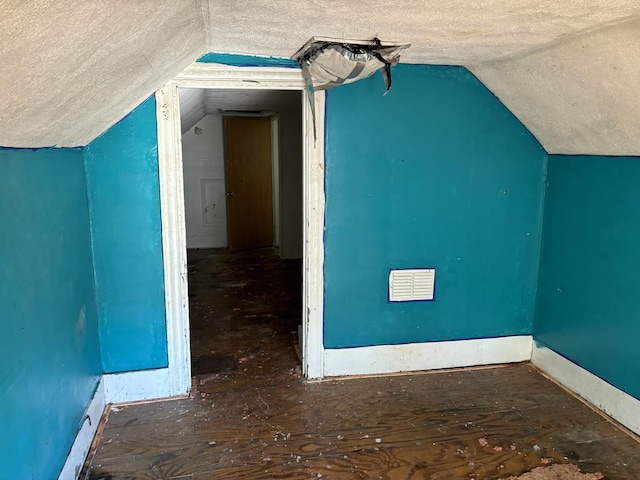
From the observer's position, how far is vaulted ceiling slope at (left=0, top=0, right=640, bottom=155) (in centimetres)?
114

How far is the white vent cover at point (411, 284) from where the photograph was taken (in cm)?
312

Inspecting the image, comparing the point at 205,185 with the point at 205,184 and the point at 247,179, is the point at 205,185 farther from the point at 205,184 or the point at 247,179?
the point at 247,179

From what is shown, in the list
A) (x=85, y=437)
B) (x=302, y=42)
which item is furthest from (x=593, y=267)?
(x=85, y=437)

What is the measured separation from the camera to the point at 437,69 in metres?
2.95

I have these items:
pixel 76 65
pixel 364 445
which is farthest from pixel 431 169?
pixel 76 65

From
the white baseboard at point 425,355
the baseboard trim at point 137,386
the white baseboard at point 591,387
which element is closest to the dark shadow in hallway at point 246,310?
the baseboard trim at point 137,386

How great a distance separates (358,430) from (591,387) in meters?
1.45

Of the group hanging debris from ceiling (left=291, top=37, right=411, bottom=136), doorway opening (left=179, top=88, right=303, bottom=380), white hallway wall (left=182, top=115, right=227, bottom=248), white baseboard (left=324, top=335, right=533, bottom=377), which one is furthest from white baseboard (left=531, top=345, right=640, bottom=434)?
white hallway wall (left=182, top=115, right=227, bottom=248)

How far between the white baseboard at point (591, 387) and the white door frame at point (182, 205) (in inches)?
60.7

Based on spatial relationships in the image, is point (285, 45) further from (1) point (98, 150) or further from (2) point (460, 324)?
(2) point (460, 324)

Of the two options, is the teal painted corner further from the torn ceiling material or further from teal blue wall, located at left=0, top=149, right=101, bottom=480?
teal blue wall, located at left=0, top=149, right=101, bottom=480

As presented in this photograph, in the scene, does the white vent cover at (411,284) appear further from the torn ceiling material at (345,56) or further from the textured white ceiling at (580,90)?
the torn ceiling material at (345,56)

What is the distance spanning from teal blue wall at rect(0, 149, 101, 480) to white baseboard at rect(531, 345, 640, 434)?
284 centimetres

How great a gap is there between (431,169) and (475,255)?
671 mm
